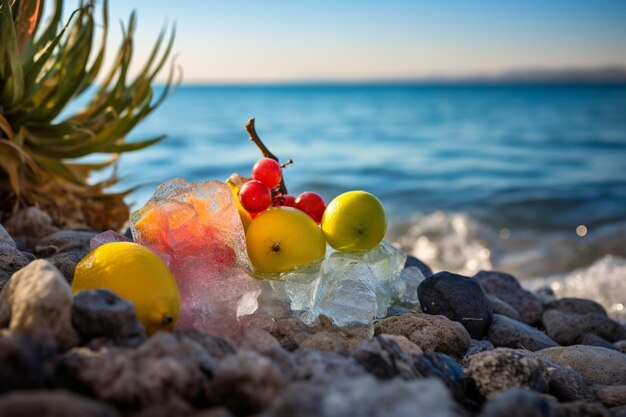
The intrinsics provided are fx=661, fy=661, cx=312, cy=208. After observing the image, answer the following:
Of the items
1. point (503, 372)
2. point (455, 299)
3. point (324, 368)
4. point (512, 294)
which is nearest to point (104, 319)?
point (324, 368)

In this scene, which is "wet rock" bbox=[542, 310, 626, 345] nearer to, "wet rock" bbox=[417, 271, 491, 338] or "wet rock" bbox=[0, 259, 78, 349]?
"wet rock" bbox=[417, 271, 491, 338]

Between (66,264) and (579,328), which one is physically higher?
(66,264)

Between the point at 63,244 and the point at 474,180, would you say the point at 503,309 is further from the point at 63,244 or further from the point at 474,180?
the point at 474,180

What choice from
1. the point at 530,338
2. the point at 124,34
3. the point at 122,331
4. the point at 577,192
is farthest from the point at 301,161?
the point at 122,331

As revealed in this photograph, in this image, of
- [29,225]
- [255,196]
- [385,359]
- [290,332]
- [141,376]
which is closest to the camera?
[141,376]

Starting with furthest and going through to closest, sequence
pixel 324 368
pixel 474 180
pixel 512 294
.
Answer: pixel 474 180, pixel 512 294, pixel 324 368

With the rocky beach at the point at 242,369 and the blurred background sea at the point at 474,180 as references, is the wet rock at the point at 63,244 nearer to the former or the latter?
the rocky beach at the point at 242,369

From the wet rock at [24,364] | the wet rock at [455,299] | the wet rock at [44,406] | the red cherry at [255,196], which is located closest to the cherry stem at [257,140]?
the red cherry at [255,196]

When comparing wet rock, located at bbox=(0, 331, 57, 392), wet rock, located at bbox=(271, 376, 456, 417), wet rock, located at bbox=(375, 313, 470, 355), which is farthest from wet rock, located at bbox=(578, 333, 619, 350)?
wet rock, located at bbox=(0, 331, 57, 392)
